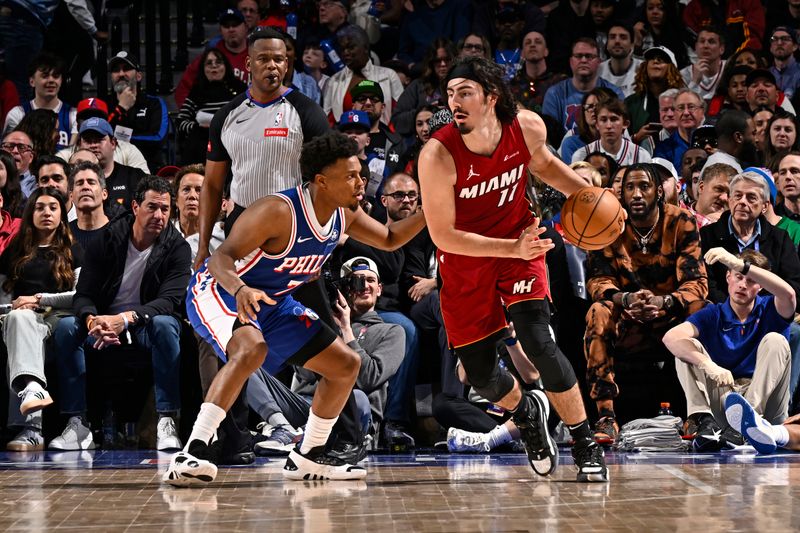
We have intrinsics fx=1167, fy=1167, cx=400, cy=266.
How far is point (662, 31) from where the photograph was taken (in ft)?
34.7

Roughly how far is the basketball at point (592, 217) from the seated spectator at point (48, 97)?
5682 millimetres

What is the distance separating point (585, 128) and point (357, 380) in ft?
10.6

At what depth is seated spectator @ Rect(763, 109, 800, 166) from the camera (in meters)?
8.30

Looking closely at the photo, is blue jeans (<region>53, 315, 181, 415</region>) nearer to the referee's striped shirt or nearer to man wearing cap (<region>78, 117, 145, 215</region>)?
the referee's striped shirt

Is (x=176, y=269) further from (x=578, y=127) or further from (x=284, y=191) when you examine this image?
(x=578, y=127)

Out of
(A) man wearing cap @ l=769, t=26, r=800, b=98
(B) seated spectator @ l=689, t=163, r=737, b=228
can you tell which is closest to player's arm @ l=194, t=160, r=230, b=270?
(B) seated spectator @ l=689, t=163, r=737, b=228

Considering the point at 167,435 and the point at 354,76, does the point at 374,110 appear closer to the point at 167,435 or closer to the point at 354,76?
the point at 354,76

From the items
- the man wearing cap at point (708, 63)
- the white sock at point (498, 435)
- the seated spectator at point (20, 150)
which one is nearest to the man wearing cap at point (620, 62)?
the man wearing cap at point (708, 63)

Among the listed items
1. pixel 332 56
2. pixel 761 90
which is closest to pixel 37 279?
pixel 332 56

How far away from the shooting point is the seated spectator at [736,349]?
6457 millimetres

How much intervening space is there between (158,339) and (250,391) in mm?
630

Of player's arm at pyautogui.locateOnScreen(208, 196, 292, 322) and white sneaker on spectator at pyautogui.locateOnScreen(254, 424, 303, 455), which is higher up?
player's arm at pyautogui.locateOnScreen(208, 196, 292, 322)

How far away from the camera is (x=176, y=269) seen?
22.9 feet

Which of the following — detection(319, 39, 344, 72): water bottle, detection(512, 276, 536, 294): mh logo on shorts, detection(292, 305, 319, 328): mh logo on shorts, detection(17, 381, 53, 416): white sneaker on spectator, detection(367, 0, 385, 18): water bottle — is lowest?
detection(17, 381, 53, 416): white sneaker on spectator
